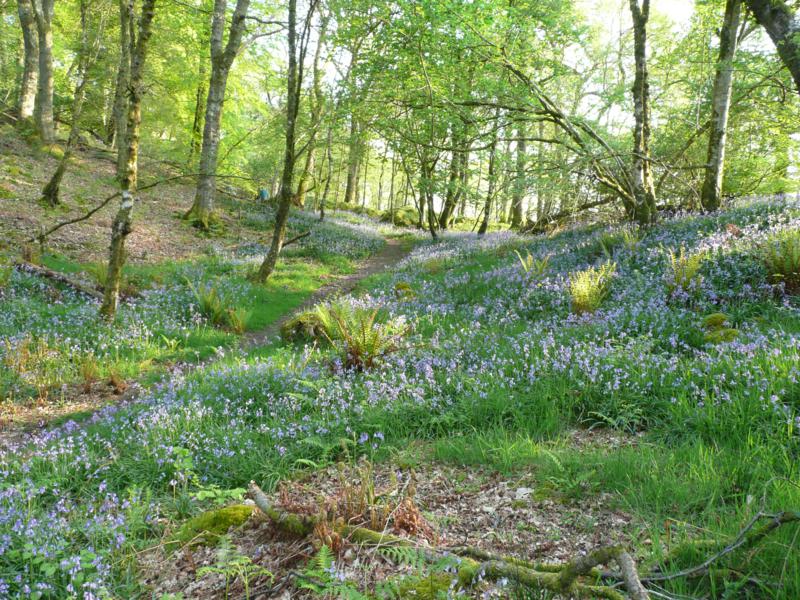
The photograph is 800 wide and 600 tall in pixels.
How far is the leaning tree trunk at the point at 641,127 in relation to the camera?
444 inches

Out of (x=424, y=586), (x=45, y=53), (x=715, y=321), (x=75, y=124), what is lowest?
(x=424, y=586)

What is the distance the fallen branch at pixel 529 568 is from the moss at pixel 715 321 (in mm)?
4392

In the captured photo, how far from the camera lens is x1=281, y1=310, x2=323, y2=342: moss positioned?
8500 mm

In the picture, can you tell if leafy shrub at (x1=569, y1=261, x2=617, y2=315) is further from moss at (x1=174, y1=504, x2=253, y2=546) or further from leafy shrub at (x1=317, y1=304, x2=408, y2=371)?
moss at (x1=174, y1=504, x2=253, y2=546)

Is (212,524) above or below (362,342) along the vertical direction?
below

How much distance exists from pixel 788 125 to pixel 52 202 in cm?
2442

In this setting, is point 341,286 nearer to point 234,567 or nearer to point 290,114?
point 290,114

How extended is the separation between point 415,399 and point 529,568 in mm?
2678

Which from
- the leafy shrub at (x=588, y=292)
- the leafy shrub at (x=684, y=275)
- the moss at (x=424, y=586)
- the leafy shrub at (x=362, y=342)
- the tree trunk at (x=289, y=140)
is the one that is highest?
the tree trunk at (x=289, y=140)

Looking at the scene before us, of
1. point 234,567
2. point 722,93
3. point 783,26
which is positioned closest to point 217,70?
point 722,93

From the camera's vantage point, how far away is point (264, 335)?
992 centimetres

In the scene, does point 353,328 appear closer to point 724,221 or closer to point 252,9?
point 724,221

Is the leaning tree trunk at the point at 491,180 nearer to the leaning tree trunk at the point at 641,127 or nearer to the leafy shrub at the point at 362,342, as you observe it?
the leaning tree trunk at the point at 641,127

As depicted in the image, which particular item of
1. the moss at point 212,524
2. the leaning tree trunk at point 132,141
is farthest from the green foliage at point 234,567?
the leaning tree trunk at point 132,141
